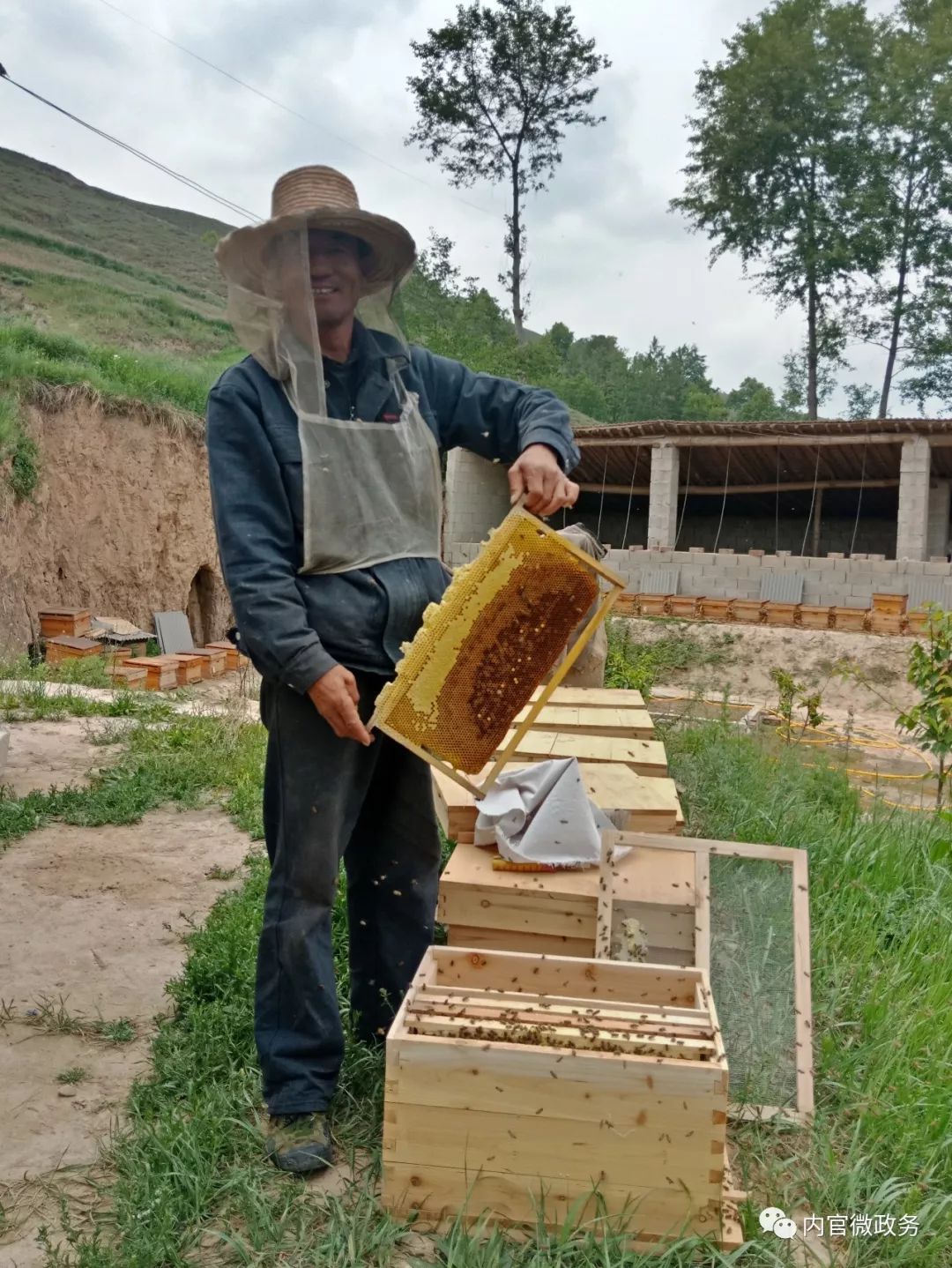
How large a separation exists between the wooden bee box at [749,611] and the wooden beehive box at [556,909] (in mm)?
15235

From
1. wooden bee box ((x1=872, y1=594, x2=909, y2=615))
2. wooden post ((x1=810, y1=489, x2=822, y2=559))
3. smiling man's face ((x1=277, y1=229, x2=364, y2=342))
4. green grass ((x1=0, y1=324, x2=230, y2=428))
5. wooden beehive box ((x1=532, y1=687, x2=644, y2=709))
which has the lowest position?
wooden beehive box ((x1=532, y1=687, x2=644, y2=709))

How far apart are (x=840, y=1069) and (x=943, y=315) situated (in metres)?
34.1

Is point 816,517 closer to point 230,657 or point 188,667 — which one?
point 230,657

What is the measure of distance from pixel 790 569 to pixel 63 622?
476 inches

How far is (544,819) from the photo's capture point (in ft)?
9.33

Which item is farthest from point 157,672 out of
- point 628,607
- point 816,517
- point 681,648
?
point 816,517

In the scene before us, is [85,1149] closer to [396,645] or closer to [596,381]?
[396,645]

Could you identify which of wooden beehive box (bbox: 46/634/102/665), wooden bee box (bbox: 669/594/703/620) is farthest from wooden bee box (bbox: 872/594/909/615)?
wooden beehive box (bbox: 46/634/102/665)

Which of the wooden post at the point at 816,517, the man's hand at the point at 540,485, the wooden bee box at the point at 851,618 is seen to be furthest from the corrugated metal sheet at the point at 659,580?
the man's hand at the point at 540,485

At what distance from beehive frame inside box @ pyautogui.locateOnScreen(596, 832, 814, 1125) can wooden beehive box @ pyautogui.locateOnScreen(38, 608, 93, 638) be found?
12.7 meters

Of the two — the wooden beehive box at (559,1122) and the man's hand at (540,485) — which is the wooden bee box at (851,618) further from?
the wooden beehive box at (559,1122)

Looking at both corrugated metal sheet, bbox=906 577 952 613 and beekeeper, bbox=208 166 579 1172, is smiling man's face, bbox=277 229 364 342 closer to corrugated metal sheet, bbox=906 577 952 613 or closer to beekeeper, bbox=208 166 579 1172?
beekeeper, bbox=208 166 579 1172

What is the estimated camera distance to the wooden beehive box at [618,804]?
311cm

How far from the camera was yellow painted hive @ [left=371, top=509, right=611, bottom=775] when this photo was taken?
84.4 inches
